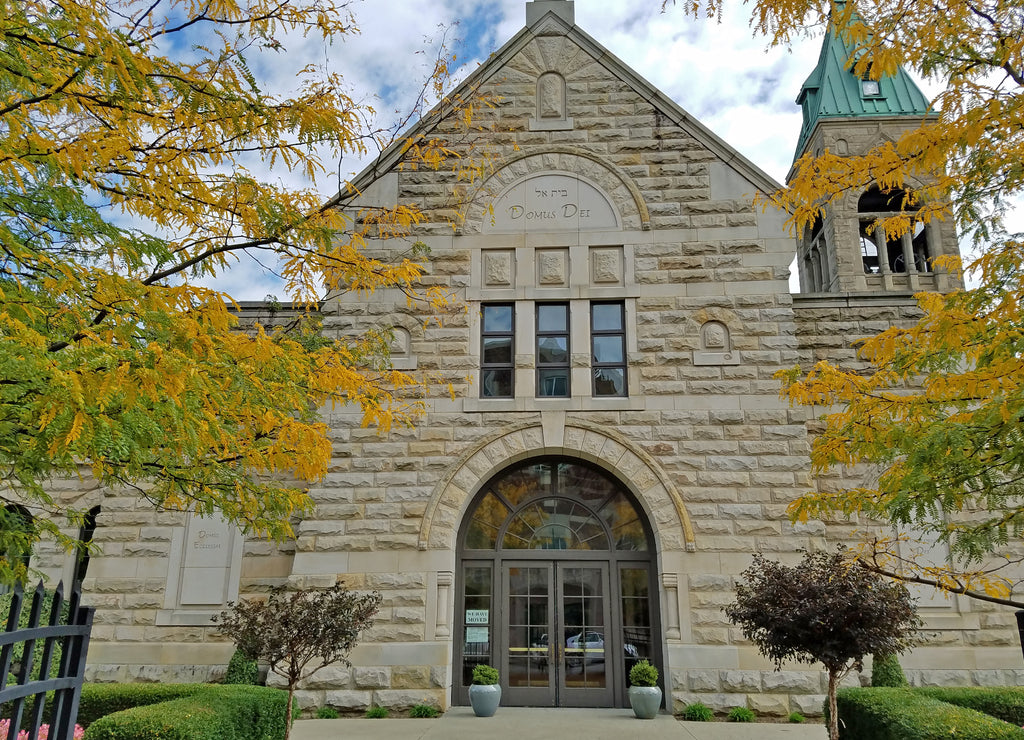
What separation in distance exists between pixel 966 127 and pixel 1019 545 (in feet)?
32.5

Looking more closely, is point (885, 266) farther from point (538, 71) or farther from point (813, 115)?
point (538, 71)

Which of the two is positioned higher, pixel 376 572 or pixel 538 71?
pixel 538 71

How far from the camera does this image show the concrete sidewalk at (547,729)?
33.4 feet

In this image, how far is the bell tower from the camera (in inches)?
1215

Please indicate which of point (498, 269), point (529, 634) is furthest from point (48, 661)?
point (498, 269)

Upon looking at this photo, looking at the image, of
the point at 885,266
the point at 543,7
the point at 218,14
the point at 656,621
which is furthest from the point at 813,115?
the point at 218,14

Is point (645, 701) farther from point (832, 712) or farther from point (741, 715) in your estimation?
point (832, 712)

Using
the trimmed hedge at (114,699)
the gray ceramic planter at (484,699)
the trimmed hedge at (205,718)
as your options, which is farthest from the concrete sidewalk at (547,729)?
the trimmed hedge at (114,699)

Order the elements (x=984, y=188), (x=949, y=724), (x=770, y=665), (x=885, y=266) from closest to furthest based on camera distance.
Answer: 1. (x=984, y=188)
2. (x=949, y=724)
3. (x=770, y=665)
4. (x=885, y=266)

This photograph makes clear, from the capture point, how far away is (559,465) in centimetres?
1350

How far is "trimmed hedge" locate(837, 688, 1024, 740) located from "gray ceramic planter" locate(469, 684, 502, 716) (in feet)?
15.6

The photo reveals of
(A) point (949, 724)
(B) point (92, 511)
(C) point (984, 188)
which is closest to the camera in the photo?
(C) point (984, 188)

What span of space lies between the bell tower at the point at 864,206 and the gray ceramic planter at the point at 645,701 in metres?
23.0

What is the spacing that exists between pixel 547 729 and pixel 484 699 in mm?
1289
